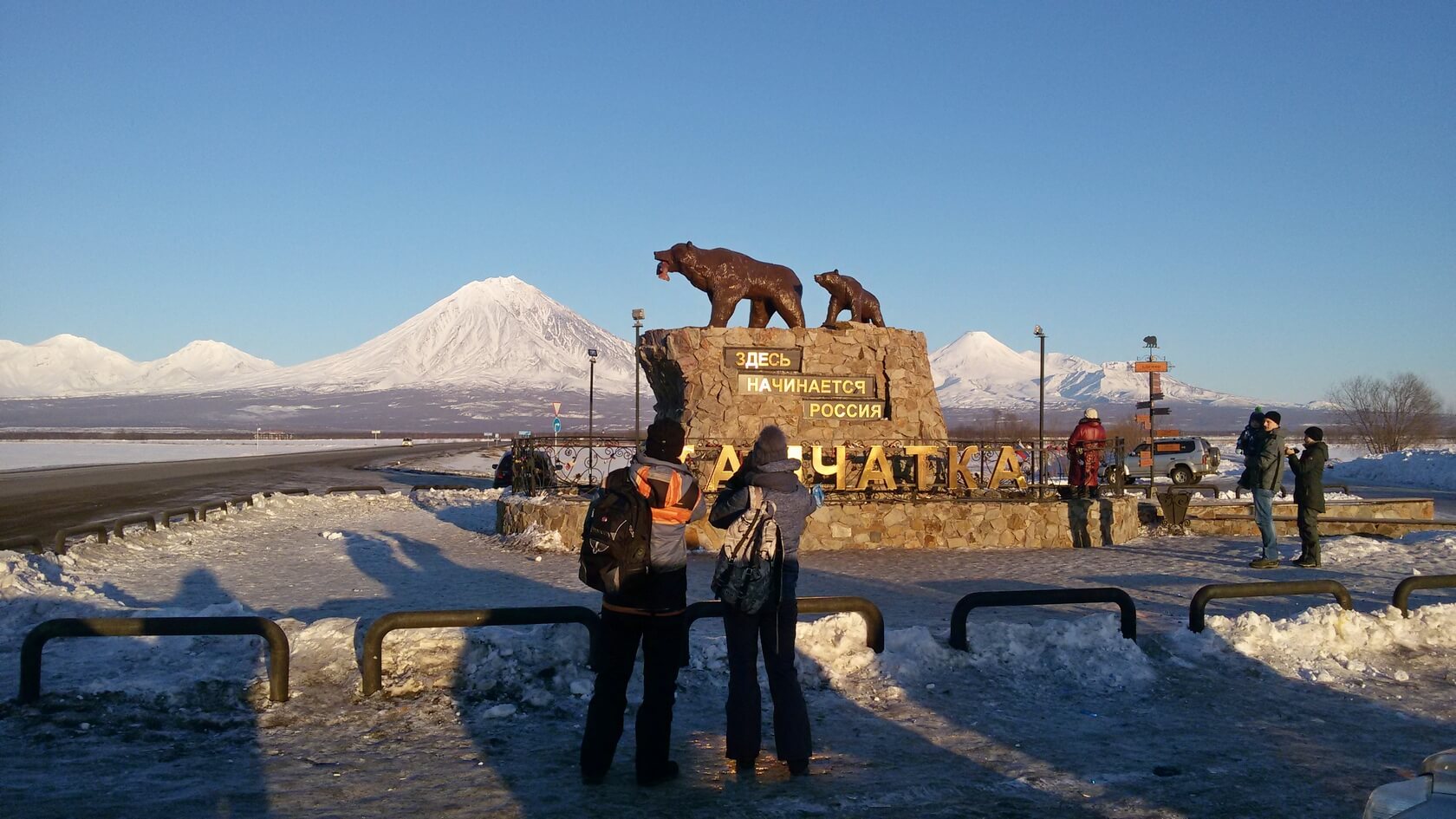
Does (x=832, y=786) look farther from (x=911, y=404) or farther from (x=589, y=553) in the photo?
(x=911, y=404)

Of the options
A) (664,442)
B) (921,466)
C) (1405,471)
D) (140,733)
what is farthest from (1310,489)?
(1405,471)

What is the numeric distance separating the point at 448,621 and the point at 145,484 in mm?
26878

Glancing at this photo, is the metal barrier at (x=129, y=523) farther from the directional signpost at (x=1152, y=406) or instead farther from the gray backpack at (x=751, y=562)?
the directional signpost at (x=1152, y=406)

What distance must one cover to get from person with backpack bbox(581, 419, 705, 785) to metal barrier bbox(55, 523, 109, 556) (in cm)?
1069

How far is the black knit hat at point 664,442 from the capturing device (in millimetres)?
5289

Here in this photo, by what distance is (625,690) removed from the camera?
5.05m

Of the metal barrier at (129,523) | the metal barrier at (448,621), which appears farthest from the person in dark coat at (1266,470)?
the metal barrier at (129,523)

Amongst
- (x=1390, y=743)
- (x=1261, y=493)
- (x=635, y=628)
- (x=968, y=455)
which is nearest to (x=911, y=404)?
(x=968, y=455)

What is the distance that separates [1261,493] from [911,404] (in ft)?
18.9

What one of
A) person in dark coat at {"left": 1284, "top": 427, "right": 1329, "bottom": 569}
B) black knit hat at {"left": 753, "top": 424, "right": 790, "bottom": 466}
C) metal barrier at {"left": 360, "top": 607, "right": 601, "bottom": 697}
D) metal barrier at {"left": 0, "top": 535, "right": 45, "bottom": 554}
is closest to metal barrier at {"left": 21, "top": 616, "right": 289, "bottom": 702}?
metal barrier at {"left": 360, "top": 607, "right": 601, "bottom": 697}

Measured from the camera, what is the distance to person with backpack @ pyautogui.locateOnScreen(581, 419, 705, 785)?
5003 millimetres

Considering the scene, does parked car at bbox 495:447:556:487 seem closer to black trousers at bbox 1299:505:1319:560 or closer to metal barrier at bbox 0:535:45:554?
metal barrier at bbox 0:535:45:554

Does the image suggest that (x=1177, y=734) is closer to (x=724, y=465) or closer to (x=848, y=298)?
(x=724, y=465)

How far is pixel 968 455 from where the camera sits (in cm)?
1575
